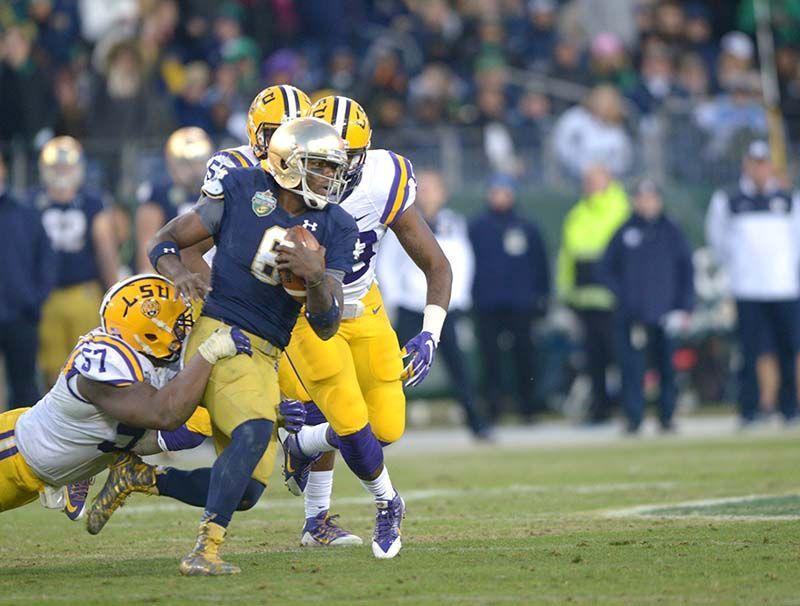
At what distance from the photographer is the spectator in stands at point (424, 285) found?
36.6 ft

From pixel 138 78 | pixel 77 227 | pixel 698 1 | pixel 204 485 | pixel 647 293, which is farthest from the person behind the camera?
pixel 698 1

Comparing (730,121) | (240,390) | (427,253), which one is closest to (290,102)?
(427,253)

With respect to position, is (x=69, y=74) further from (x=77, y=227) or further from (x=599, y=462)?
(x=599, y=462)

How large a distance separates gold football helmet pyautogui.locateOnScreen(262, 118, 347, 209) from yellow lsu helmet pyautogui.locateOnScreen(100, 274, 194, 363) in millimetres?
562

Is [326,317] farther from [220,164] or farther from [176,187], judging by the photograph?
[176,187]

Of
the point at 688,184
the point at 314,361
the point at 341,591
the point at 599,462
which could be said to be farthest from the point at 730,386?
the point at 341,591

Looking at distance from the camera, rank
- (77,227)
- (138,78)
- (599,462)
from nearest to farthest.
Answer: (599,462) → (77,227) → (138,78)

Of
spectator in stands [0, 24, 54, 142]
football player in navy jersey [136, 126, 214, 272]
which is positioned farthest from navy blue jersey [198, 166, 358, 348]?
spectator in stands [0, 24, 54, 142]

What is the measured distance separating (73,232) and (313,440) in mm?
4627

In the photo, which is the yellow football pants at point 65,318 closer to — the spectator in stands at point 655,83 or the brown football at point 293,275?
the brown football at point 293,275

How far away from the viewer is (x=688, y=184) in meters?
13.8

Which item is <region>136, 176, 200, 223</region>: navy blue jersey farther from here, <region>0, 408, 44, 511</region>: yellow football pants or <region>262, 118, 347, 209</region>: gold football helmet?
<region>262, 118, 347, 209</region>: gold football helmet

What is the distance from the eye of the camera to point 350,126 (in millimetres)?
5871

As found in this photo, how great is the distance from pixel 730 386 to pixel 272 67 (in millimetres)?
4739
